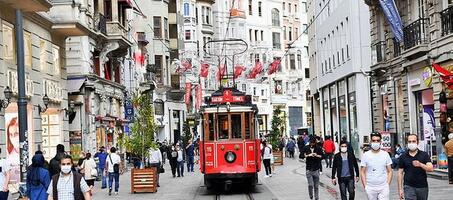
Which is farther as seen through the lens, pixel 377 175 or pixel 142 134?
pixel 142 134

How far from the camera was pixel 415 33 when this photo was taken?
104 ft

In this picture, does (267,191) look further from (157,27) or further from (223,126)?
(157,27)

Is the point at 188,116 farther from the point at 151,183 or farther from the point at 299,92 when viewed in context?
the point at 151,183

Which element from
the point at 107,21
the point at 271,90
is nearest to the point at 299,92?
the point at 271,90

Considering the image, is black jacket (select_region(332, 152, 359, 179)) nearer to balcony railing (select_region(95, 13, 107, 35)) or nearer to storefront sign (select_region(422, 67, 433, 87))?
storefront sign (select_region(422, 67, 433, 87))

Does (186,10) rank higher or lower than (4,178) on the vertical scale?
higher

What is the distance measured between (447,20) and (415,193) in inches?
614

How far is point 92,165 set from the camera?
26000mm

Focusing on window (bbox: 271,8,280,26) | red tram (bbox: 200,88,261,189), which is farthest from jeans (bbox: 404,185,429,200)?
window (bbox: 271,8,280,26)

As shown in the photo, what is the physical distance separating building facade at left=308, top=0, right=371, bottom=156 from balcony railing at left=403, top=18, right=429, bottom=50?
19.3ft

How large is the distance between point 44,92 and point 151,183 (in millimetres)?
5569

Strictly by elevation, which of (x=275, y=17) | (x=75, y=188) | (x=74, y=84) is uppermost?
(x=275, y=17)

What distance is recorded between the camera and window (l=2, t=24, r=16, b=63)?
25.1m

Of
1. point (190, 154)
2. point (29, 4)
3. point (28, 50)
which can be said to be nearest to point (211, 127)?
point (29, 4)
